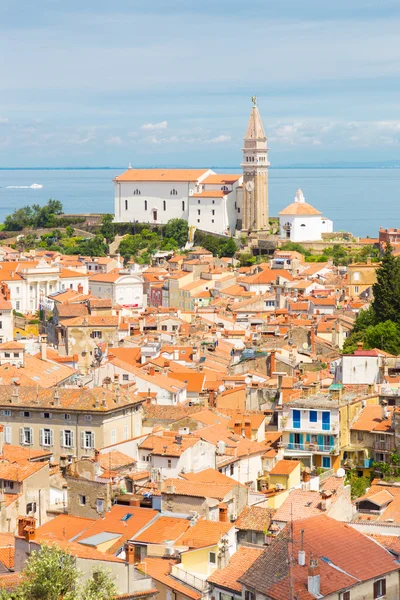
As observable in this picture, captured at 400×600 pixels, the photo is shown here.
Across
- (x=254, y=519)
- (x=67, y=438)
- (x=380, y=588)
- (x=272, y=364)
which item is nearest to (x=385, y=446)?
(x=67, y=438)

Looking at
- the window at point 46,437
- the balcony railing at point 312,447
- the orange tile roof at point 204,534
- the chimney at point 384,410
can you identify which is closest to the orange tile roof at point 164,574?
the orange tile roof at point 204,534

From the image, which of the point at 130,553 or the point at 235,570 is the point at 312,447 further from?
the point at 235,570

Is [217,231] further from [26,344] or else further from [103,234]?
[26,344]

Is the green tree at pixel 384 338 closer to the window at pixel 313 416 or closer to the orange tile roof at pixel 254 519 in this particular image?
the window at pixel 313 416

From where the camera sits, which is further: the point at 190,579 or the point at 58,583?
the point at 190,579

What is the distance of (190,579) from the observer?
1677 cm

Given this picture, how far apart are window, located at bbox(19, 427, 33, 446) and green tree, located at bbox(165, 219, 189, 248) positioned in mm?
62711

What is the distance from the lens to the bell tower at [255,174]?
291 ft

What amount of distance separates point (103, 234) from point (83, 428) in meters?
68.3

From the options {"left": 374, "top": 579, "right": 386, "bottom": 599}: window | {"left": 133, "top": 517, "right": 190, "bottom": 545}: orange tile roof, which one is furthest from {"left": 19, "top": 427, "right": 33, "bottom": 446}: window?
{"left": 374, "top": 579, "right": 386, "bottom": 599}: window

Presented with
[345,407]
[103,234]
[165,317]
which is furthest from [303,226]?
[345,407]

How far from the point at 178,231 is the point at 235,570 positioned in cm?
7419

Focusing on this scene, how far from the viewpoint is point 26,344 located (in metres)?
44.3

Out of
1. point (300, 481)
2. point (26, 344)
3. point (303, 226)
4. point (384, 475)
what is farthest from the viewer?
point (303, 226)
